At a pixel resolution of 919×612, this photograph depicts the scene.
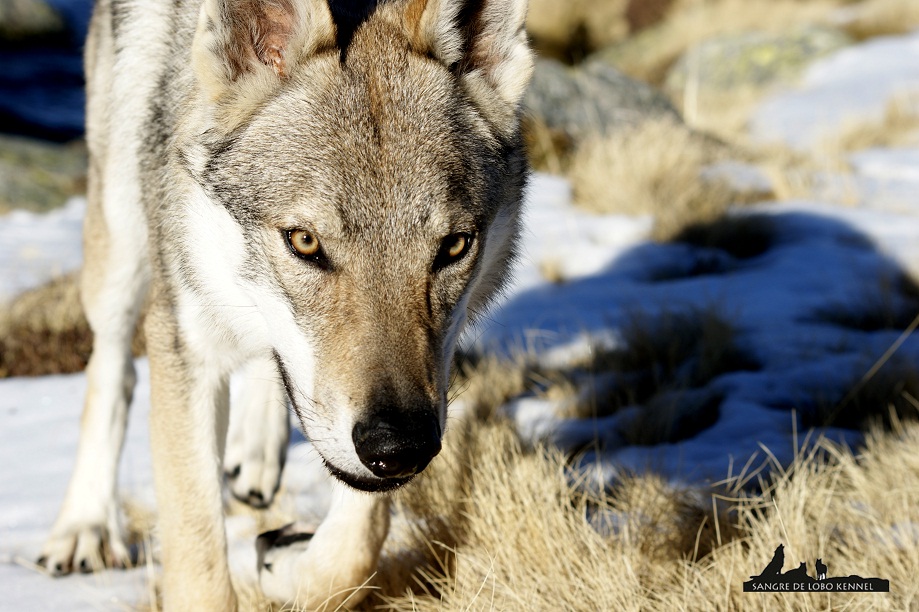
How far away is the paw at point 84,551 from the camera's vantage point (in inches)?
118

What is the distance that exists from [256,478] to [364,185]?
5.99 ft

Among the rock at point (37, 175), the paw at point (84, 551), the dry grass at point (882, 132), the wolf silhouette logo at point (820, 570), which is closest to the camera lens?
the wolf silhouette logo at point (820, 570)

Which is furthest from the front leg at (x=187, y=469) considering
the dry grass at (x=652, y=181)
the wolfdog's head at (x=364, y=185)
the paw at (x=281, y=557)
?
the dry grass at (x=652, y=181)

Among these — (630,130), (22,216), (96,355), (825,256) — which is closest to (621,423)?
(96,355)

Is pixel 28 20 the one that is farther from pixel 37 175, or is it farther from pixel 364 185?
pixel 364 185

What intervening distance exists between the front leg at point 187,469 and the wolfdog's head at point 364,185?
30cm

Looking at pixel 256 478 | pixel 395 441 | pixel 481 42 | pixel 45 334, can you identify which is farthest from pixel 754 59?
pixel 395 441

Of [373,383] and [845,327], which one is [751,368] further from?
[373,383]

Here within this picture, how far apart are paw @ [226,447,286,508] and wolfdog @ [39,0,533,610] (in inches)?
20.9

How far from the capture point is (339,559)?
99.7 inches

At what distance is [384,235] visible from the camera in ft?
6.94

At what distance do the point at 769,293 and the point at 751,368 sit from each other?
1.08 meters

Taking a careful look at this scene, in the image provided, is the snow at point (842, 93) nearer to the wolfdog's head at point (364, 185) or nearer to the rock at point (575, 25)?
the rock at point (575, 25)

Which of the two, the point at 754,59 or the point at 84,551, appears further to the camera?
the point at 754,59
